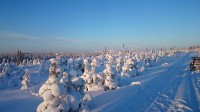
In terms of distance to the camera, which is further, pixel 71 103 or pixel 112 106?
pixel 112 106

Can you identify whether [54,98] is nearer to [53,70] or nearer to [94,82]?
[53,70]

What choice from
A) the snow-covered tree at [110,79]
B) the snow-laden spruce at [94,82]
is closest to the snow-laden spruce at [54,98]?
the snow-laden spruce at [94,82]

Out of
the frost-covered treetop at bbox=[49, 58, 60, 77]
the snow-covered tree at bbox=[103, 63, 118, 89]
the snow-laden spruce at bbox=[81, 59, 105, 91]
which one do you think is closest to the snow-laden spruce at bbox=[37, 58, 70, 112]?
the frost-covered treetop at bbox=[49, 58, 60, 77]

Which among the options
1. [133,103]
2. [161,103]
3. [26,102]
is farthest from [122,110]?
[26,102]

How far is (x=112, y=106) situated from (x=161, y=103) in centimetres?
316

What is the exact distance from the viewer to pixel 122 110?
13.2 meters

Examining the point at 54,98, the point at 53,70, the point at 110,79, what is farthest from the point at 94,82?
the point at 54,98

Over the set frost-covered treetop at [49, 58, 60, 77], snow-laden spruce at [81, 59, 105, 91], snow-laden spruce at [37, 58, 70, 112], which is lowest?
snow-laden spruce at [81, 59, 105, 91]

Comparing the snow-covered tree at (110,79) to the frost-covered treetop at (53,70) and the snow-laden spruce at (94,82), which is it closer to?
the snow-laden spruce at (94,82)

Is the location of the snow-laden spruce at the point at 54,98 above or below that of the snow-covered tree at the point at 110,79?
above

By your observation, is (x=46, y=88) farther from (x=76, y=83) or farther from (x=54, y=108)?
→ (x=76, y=83)

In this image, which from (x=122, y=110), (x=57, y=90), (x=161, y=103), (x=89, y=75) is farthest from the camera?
(x=89, y=75)

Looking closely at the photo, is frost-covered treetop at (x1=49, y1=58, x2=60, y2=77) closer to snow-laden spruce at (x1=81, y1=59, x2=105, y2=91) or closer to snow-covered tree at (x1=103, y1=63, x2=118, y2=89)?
snow-laden spruce at (x1=81, y1=59, x2=105, y2=91)

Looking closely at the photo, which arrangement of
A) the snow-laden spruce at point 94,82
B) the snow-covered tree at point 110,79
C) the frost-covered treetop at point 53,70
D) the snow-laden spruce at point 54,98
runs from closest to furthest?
the snow-laden spruce at point 54,98 < the frost-covered treetop at point 53,70 < the snow-laden spruce at point 94,82 < the snow-covered tree at point 110,79
